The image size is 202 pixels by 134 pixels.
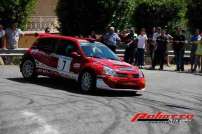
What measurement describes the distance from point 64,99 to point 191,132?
4622 mm

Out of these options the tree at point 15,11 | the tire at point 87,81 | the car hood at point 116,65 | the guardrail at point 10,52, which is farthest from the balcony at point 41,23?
the tire at point 87,81

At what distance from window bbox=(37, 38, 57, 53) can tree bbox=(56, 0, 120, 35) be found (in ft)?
41.9

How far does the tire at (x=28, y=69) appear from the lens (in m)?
19.0

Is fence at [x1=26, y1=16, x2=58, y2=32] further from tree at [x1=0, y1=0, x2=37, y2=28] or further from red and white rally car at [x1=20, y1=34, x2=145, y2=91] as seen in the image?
red and white rally car at [x1=20, y1=34, x2=145, y2=91]

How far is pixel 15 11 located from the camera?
110 ft

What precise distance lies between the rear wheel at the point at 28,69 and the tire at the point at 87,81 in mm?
2474

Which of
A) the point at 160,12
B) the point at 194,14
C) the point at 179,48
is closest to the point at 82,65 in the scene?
the point at 179,48

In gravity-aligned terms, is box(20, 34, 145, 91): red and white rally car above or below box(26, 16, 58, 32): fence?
below

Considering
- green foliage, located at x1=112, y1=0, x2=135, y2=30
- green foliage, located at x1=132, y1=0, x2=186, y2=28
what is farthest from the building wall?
green foliage, located at x1=112, y1=0, x2=135, y2=30

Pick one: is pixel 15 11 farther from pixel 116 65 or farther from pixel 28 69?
pixel 116 65

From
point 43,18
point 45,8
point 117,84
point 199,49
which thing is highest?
point 45,8

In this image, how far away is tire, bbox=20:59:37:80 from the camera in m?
19.0

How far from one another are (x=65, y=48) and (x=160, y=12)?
63.5ft

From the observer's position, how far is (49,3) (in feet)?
153
